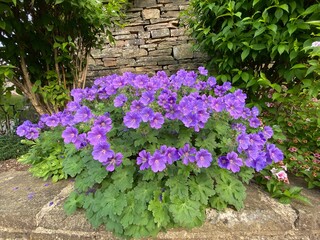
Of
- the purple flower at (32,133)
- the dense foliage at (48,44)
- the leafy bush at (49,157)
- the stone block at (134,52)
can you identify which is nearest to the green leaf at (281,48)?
the dense foliage at (48,44)

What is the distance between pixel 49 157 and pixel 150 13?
281cm

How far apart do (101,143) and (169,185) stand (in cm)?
42

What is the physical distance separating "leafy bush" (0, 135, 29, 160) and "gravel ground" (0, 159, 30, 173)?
0.06 metres

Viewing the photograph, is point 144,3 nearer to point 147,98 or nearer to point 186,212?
point 147,98

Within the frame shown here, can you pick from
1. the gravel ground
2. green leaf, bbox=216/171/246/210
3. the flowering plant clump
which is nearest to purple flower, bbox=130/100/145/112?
the flowering plant clump

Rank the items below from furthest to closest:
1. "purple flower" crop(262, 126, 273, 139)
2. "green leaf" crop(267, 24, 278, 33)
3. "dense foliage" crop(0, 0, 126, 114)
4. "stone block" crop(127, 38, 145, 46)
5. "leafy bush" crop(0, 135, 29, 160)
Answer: "stone block" crop(127, 38, 145, 46)
"leafy bush" crop(0, 135, 29, 160)
"dense foliage" crop(0, 0, 126, 114)
"green leaf" crop(267, 24, 278, 33)
"purple flower" crop(262, 126, 273, 139)

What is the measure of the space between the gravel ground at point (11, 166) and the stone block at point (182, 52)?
8.45ft

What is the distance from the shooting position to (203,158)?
3.87ft

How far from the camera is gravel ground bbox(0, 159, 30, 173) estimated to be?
93.2 inches

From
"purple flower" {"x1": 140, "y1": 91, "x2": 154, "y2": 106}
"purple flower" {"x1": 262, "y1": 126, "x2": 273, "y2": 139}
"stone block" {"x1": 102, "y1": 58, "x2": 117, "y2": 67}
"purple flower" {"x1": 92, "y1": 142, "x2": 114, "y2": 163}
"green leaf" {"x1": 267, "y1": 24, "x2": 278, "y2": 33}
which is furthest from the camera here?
"stone block" {"x1": 102, "y1": 58, "x2": 117, "y2": 67}

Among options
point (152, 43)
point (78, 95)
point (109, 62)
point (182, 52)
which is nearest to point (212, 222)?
point (78, 95)

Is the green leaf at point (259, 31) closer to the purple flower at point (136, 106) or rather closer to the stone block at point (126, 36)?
the purple flower at point (136, 106)

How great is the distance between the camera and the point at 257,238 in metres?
1.30

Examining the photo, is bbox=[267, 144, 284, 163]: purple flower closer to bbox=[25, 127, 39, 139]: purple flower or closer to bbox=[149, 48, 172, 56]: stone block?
bbox=[25, 127, 39, 139]: purple flower
